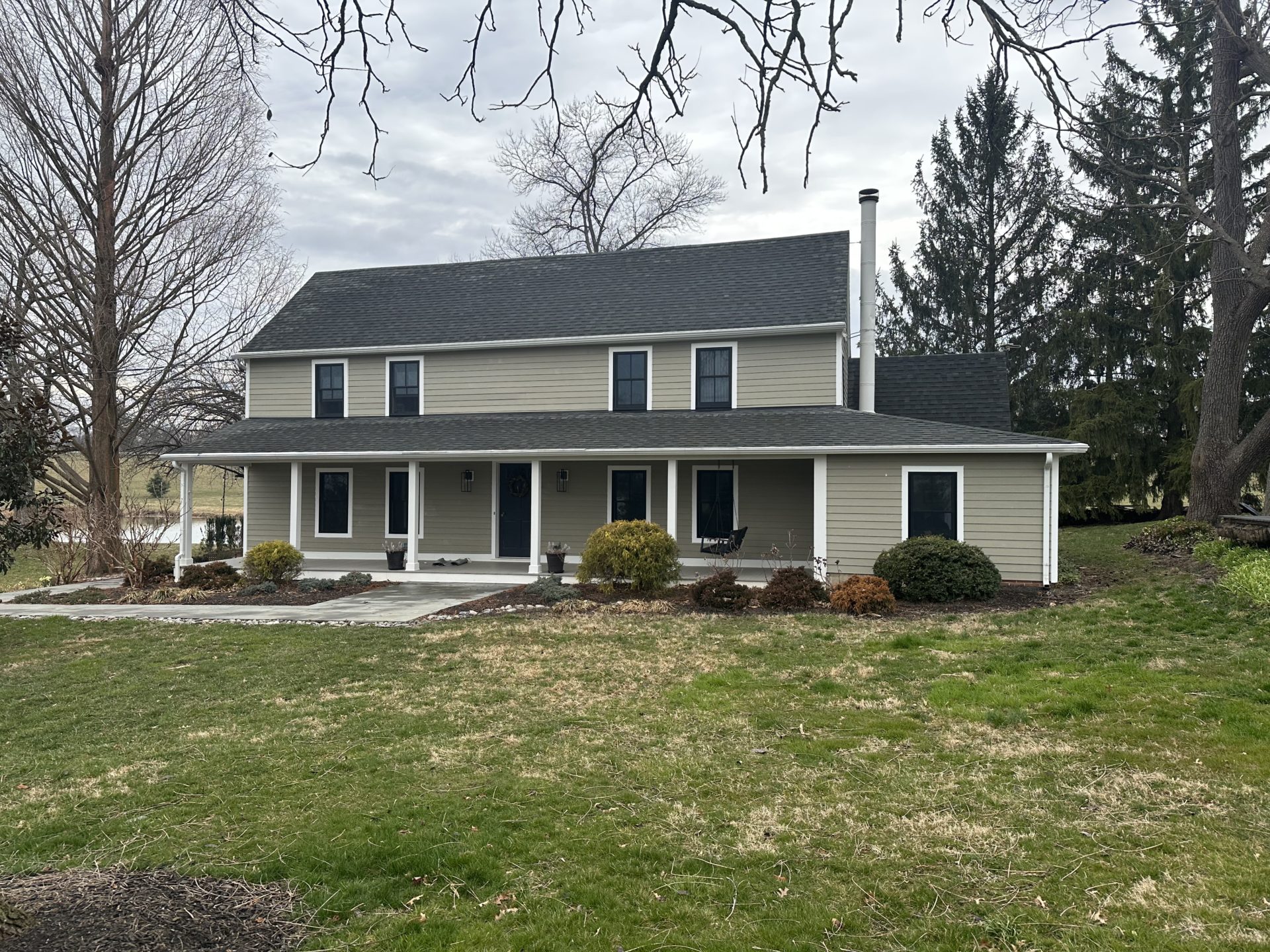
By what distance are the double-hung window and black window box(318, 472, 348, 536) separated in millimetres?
6743

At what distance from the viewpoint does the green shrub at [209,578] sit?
49.3 feet

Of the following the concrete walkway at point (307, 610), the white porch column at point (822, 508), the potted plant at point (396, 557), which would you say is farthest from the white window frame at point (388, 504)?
the white porch column at point (822, 508)

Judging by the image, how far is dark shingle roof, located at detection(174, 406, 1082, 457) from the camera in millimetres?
14008

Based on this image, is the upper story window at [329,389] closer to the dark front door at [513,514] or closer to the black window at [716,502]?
the dark front door at [513,514]

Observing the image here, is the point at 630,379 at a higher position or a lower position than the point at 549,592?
higher

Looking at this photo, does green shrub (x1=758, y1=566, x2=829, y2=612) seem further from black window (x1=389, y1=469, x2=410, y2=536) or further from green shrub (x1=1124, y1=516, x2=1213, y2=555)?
black window (x1=389, y1=469, x2=410, y2=536)

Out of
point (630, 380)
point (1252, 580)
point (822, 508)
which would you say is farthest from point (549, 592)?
point (1252, 580)

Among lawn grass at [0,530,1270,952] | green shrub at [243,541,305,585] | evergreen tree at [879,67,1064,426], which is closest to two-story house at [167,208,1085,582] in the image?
green shrub at [243,541,305,585]

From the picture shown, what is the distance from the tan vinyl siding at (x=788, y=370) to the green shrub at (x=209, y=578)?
1052 centimetres

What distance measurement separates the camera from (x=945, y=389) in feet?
60.0

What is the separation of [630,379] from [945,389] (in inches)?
282

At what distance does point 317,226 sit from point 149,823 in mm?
3993

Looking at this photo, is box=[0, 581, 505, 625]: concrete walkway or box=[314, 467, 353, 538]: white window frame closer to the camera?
box=[0, 581, 505, 625]: concrete walkway

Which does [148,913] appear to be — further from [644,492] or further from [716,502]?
[644,492]
